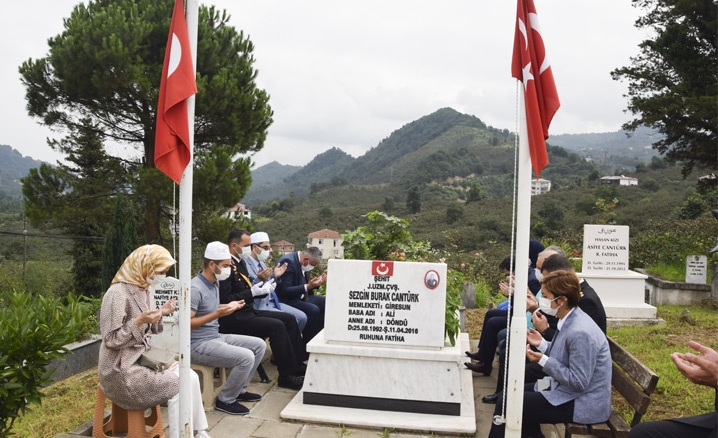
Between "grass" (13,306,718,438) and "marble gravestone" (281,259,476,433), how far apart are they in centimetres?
41

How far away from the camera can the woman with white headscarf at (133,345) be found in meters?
3.54

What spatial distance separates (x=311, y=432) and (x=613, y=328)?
5.83m

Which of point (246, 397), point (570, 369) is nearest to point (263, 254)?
point (246, 397)

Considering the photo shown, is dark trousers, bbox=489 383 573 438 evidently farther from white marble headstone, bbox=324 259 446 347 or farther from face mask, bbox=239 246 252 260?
face mask, bbox=239 246 252 260

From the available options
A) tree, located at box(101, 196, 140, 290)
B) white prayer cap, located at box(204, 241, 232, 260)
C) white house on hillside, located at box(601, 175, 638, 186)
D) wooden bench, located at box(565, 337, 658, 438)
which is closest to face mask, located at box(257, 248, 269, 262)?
white prayer cap, located at box(204, 241, 232, 260)

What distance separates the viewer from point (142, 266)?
12.0 ft

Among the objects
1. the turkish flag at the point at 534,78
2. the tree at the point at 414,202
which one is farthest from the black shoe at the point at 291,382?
the tree at the point at 414,202

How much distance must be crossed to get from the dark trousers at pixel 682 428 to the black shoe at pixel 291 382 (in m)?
2.90

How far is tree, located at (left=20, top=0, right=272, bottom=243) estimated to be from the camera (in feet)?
42.1

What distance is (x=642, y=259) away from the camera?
42.7 ft

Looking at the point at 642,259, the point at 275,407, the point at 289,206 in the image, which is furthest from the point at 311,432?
the point at 289,206

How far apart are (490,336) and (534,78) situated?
9.07 feet

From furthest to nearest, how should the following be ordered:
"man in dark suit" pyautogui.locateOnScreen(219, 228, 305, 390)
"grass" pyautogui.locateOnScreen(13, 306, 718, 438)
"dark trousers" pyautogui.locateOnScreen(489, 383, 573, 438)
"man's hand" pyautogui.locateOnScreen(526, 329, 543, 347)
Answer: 1. "man in dark suit" pyautogui.locateOnScreen(219, 228, 305, 390)
2. "grass" pyautogui.locateOnScreen(13, 306, 718, 438)
3. "man's hand" pyautogui.locateOnScreen(526, 329, 543, 347)
4. "dark trousers" pyautogui.locateOnScreen(489, 383, 573, 438)

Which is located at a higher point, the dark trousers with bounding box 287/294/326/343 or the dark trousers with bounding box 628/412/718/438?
the dark trousers with bounding box 628/412/718/438
